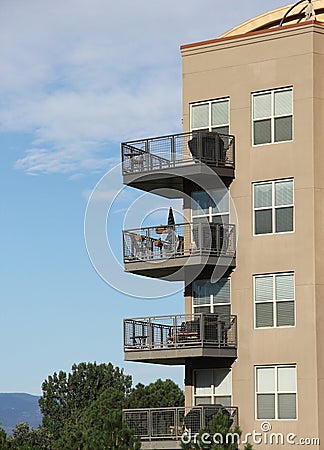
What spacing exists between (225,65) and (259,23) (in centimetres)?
274

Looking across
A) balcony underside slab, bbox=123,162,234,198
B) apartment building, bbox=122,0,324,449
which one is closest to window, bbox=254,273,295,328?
apartment building, bbox=122,0,324,449

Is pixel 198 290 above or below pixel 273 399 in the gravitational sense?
above

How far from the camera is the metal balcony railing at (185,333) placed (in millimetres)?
31344

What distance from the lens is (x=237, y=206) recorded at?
106 feet

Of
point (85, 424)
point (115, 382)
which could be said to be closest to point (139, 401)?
point (85, 424)

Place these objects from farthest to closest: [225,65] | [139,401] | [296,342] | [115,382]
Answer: [115,382] → [139,401] → [225,65] → [296,342]

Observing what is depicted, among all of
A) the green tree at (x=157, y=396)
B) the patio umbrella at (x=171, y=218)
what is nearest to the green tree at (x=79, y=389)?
the green tree at (x=157, y=396)

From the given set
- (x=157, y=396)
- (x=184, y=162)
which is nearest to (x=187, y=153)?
(x=184, y=162)

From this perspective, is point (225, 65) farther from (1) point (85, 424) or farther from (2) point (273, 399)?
(1) point (85, 424)

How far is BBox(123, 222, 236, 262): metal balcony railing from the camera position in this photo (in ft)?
104

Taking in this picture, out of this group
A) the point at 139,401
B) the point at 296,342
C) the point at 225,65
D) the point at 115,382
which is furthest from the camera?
the point at 115,382

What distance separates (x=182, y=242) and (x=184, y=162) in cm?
234

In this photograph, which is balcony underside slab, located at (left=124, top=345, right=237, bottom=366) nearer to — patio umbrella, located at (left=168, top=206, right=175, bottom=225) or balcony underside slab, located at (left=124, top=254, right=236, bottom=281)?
balcony underside slab, located at (left=124, top=254, right=236, bottom=281)

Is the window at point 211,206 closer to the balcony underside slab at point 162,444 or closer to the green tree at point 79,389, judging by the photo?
the balcony underside slab at point 162,444
